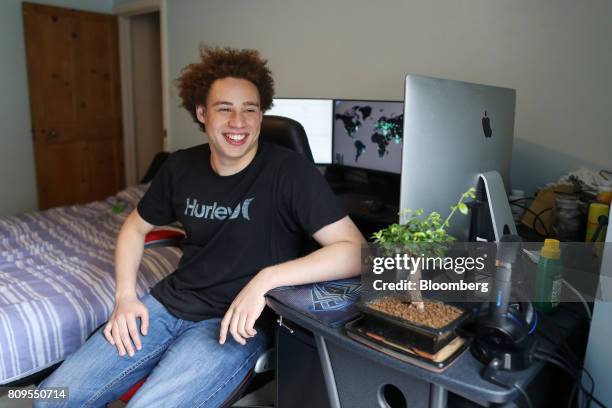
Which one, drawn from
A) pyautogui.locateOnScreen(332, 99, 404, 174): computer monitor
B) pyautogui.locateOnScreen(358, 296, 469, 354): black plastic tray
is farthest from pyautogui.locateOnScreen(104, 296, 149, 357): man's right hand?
pyautogui.locateOnScreen(332, 99, 404, 174): computer monitor

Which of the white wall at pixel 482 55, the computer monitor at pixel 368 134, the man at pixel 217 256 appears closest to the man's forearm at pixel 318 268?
the man at pixel 217 256

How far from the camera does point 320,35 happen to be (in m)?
2.69

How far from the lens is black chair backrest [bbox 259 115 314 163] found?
1537 mm

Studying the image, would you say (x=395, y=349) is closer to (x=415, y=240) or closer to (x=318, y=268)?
(x=415, y=240)

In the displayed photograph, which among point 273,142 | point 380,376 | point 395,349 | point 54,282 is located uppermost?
A: point 273,142

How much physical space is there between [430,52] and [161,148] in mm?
3256

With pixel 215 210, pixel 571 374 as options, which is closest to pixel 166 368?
pixel 215 210

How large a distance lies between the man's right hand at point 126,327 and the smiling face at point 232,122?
1.50 ft

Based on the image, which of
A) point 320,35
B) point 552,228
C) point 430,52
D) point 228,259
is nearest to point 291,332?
point 228,259

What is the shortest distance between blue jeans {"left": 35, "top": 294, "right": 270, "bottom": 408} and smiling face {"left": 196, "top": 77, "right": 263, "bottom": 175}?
460mm

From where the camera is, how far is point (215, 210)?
136 cm

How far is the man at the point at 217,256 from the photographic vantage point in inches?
45.7

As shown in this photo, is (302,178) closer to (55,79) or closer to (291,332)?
(291,332)

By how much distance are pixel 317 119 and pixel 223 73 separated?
39.4 inches
